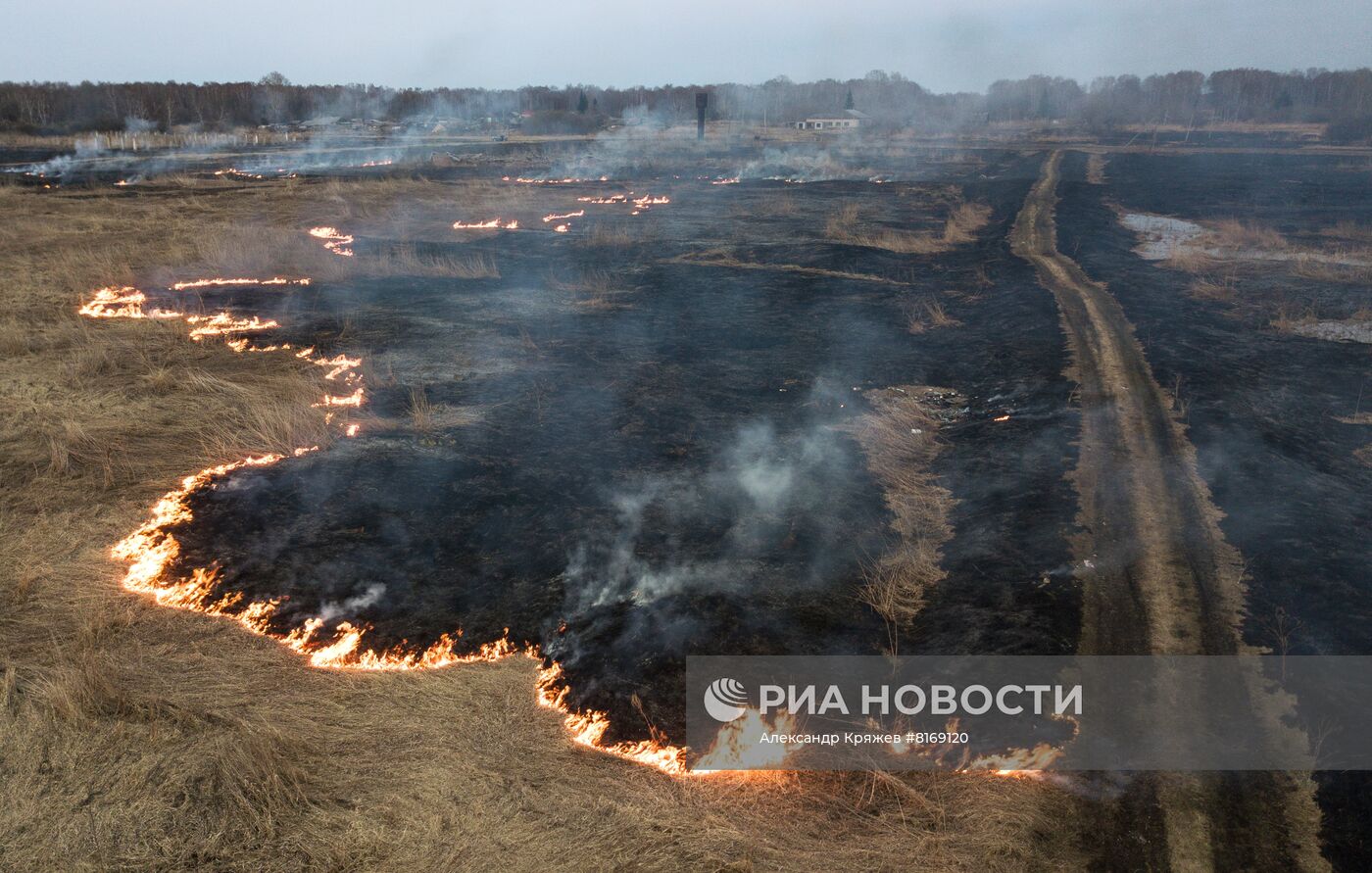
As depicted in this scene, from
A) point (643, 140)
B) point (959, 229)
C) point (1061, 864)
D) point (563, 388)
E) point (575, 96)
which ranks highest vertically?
point (575, 96)

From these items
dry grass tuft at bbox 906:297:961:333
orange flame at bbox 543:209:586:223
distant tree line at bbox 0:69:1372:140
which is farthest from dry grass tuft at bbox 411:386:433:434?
distant tree line at bbox 0:69:1372:140

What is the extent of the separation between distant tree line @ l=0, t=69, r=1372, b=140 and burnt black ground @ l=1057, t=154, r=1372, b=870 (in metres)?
69.7

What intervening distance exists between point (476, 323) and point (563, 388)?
14.2ft

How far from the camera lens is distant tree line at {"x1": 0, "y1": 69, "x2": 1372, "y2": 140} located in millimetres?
72938

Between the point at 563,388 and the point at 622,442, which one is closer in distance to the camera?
the point at 622,442

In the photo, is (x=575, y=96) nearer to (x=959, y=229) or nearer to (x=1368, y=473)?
(x=959, y=229)

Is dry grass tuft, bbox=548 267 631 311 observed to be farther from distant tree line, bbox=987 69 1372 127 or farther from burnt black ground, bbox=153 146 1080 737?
distant tree line, bbox=987 69 1372 127

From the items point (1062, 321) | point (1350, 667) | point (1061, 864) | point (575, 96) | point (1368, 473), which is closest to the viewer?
point (1061, 864)

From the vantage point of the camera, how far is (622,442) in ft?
32.2

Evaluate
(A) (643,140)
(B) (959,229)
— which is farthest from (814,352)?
(A) (643,140)

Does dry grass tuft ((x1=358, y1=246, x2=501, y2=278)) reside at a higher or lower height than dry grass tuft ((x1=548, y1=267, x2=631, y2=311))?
higher

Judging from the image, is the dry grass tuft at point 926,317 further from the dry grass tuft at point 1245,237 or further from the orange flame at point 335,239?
the orange flame at point 335,239

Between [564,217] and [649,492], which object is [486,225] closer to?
[564,217]

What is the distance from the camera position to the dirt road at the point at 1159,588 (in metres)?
4.16
